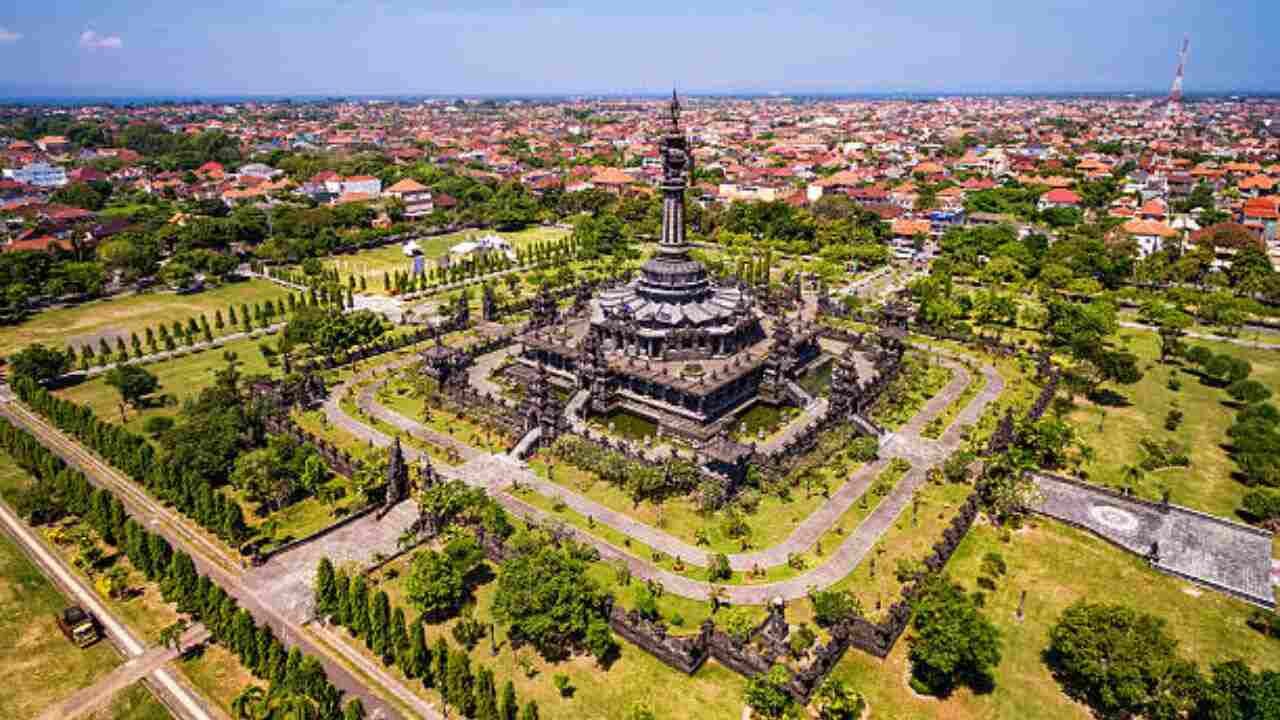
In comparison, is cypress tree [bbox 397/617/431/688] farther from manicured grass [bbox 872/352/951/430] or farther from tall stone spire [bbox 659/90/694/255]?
tall stone spire [bbox 659/90/694/255]

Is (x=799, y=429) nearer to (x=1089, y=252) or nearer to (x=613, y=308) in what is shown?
(x=613, y=308)

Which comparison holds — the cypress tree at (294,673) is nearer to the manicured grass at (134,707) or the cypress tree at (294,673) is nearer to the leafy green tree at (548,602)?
the manicured grass at (134,707)

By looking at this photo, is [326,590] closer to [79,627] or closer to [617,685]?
[79,627]

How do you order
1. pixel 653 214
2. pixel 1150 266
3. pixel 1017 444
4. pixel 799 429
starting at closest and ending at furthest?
1. pixel 1017 444
2. pixel 799 429
3. pixel 1150 266
4. pixel 653 214

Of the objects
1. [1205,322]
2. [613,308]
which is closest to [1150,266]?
[1205,322]

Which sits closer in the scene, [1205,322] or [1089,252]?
[1205,322]

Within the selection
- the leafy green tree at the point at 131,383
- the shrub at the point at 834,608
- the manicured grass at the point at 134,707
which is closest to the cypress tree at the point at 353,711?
the manicured grass at the point at 134,707
